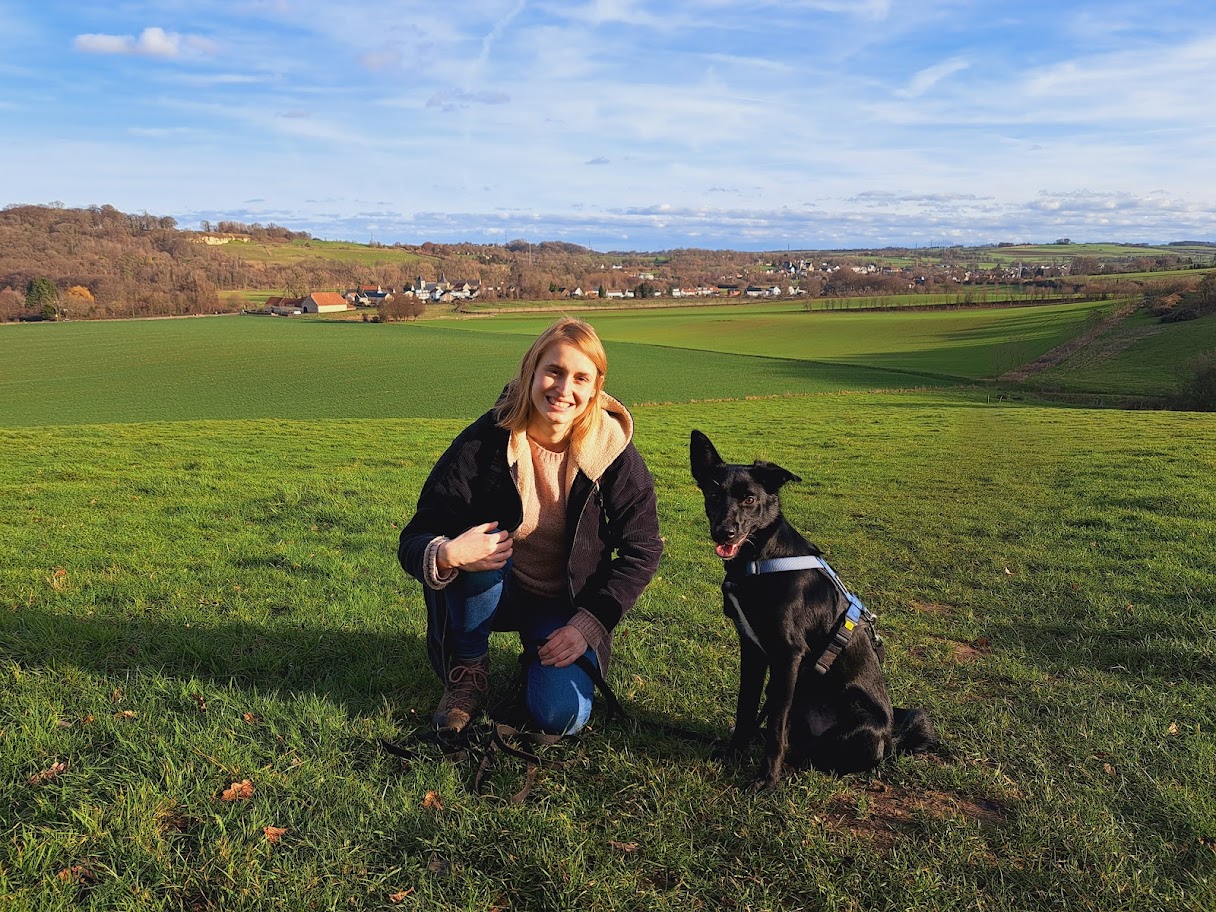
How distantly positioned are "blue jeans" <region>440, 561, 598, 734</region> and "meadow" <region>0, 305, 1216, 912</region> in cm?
24

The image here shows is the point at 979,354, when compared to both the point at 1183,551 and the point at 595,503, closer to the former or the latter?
the point at 1183,551

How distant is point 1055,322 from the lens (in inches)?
2638

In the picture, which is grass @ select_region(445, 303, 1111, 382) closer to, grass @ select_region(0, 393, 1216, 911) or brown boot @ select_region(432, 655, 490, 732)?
grass @ select_region(0, 393, 1216, 911)

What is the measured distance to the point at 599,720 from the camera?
417 cm

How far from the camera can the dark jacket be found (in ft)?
13.0

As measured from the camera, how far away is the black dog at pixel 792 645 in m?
3.56

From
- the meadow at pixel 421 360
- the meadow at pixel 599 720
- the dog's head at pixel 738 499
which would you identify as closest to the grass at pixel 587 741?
the meadow at pixel 599 720

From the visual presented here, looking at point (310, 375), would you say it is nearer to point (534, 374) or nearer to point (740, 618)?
point (534, 374)

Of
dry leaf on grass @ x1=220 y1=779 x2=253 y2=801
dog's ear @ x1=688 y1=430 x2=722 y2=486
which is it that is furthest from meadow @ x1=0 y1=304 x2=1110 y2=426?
dry leaf on grass @ x1=220 y1=779 x2=253 y2=801

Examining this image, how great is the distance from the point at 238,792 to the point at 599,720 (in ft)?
5.99

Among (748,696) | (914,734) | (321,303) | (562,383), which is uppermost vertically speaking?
(321,303)

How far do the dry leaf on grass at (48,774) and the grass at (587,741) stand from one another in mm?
33

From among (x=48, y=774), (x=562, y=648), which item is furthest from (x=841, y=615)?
(x=48, y=774)

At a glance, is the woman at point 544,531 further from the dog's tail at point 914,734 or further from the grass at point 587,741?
the dog's tail at point 914,734
